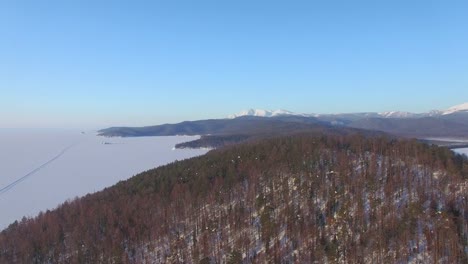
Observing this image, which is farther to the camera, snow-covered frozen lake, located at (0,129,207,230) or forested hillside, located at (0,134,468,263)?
snow-covered frozen lake, located at (0,129,207,230)

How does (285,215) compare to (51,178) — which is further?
(51,178)

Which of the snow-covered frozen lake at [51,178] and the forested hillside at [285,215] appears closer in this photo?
the forested hillside at [285,215]

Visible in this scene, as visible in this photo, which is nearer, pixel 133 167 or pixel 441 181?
pixel 441 181

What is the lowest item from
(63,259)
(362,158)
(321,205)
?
(63,259)

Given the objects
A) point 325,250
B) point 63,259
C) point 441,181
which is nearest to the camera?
point 325,250

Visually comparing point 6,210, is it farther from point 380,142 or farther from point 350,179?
point 380,142

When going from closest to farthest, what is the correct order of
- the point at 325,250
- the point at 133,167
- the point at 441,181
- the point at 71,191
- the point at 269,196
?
the point at 325,250
the point at 441,181
the point at 269,196
the point at 71,191
the point at 133,167

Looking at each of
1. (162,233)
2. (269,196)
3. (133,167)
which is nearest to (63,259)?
(162,233)

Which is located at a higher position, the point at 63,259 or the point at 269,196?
the point at 269,196
